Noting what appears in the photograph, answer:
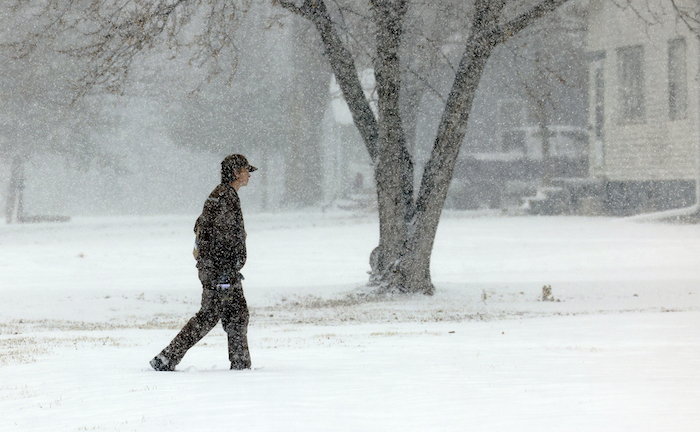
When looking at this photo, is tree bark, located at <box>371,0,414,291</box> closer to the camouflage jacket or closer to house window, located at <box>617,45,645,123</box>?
the camouflage jacket

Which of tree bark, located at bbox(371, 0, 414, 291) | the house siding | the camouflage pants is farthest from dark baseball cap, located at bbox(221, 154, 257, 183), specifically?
the house siding

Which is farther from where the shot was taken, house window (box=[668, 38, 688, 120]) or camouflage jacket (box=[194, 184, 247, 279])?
house window (box=[668, 38, 688, 120])

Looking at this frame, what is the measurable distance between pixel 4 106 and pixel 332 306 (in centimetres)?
2342

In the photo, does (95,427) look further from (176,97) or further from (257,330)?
(176,97)

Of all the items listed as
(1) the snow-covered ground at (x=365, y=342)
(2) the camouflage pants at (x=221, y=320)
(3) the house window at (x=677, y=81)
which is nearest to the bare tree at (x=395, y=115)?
(1) the snow-covered ground at (x=365, y=342)

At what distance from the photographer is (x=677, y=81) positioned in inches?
1059

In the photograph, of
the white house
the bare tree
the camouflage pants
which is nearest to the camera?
the camouflage pants

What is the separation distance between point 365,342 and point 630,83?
74.5 ft

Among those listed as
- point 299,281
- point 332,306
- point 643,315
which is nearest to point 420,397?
point 643,315

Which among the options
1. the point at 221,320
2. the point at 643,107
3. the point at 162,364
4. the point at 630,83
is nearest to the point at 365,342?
the point at 221,320

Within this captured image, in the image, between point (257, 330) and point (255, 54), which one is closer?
point (257, 330)

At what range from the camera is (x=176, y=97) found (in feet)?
134

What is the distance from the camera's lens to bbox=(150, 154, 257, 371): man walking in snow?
651 cm

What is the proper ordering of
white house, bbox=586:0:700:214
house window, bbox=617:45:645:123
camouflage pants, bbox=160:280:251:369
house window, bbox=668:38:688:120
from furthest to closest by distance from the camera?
house window, bbox=617:45:645:123, house window, bbox=668:38:688:120, white house, bbox=586:0:700:214, camouflage pants, bbox=160:280:251:369
